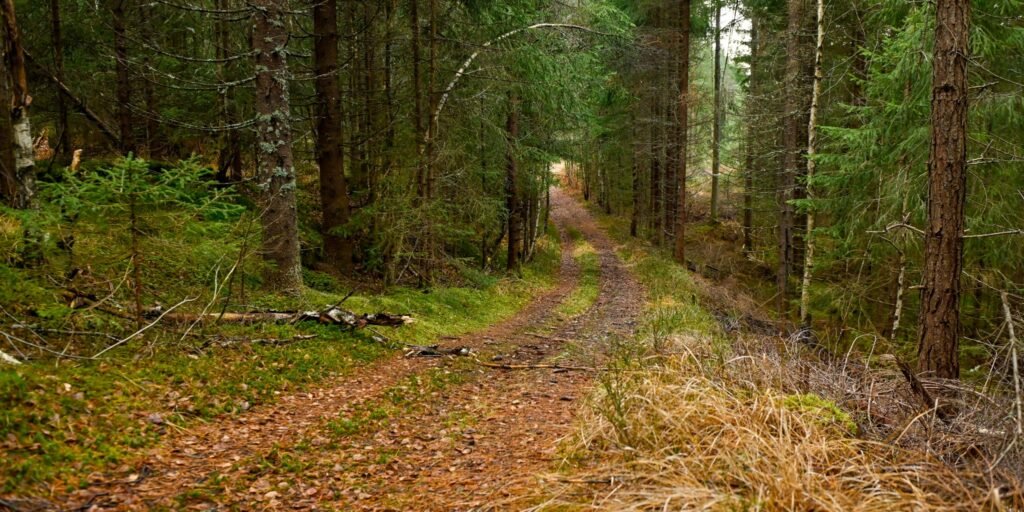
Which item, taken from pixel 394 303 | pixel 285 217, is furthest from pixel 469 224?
pixel 285 217

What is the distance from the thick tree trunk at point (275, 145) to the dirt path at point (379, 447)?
247 cm

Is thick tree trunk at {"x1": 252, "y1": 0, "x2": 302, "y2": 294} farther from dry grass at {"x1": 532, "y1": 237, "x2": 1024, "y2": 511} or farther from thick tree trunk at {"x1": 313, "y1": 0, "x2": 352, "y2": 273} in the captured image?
dry grass at {"x1": 532, "y1": 237, "x2": 1024, "y2": 511}

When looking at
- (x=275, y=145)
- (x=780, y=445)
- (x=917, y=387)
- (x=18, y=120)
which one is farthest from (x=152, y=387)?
(x=917, y=387)

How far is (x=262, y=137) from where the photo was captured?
7.41 m

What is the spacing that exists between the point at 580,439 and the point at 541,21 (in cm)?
1270

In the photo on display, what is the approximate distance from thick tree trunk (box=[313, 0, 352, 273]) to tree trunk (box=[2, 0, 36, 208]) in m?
4.90

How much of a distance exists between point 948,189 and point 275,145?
26.5 ft

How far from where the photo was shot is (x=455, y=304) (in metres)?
11.0

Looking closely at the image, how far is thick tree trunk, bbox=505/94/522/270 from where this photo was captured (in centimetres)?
1477

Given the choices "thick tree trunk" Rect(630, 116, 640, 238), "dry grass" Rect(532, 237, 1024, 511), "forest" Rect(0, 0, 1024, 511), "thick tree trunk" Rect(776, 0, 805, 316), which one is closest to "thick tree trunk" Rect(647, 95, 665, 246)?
"thick tree trunk" Rect(630, 116, 640, 238)

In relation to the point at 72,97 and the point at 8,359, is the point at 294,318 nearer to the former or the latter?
the point at 8,359

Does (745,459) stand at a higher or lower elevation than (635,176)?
lower

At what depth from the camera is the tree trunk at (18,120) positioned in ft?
16.5

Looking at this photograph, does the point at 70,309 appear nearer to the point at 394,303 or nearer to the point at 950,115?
the point at 394,303
